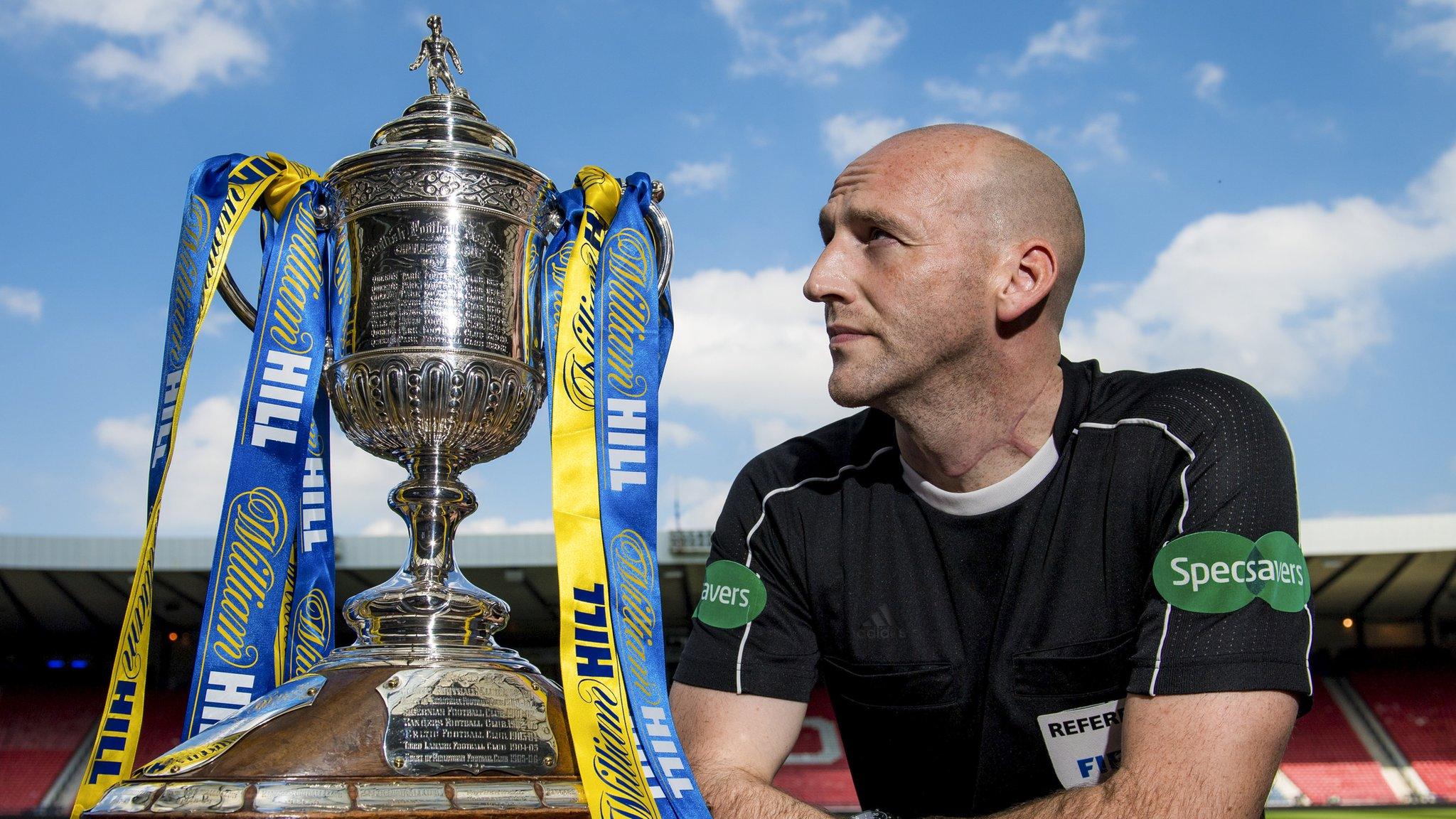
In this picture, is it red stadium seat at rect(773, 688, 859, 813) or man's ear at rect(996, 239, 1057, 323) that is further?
red stadium seat at rect(773, 688, 859, 813)

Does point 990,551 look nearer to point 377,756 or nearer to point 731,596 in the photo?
point 731,596

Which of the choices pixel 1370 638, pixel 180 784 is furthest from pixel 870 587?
pixel 1370 638

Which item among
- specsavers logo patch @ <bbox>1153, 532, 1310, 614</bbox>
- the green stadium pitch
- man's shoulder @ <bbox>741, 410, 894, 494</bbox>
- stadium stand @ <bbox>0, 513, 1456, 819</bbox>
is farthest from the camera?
the green stadium pitch

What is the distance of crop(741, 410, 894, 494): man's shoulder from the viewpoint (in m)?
1.87

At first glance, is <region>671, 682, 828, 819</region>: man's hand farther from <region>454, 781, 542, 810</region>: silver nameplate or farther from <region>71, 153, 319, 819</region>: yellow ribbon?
<region>71, 153, 319, 819</region>: yellow ribbon

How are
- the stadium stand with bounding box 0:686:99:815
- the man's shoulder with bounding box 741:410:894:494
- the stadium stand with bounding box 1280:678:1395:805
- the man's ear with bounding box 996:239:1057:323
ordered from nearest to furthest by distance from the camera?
the man's ear with bounding box 996:239:1057:323 < the man's shoulder with bounding box 741:410:894:494 < the stadium stand with bounding box 0:686:99:815 < the stadium stand with bounding box 1280:678:1395:805

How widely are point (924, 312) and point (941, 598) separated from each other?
42cm

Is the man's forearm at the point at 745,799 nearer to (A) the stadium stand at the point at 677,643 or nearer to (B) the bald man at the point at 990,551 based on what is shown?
(B) the bald man at the point at 990,551

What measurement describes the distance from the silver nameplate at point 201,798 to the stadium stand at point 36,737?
1572cm

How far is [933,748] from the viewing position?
1.70 metres

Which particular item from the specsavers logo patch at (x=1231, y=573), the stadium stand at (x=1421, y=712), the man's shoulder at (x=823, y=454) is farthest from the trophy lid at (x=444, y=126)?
the stadium stand at (x=1421, y=712)

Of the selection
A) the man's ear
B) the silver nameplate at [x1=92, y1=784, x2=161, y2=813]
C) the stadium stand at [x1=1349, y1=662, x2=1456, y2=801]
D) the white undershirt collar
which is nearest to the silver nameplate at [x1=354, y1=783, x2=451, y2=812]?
the silver nameplate at [x1=92, y1=784, x2=161, y2=813]

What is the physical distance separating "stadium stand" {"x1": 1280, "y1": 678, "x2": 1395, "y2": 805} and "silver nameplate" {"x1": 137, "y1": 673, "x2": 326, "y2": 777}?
1638cm

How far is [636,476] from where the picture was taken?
1463 millimetres
